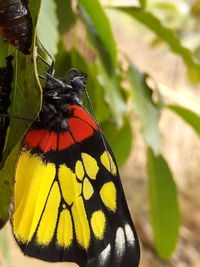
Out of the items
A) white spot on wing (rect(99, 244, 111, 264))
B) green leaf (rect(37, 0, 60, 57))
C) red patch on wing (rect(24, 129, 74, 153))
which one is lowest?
white spot on wing (rect(99, 244, 111, 264))

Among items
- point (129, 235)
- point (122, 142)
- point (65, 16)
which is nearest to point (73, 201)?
point (129, 235)

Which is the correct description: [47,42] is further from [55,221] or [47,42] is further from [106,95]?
[106,95]

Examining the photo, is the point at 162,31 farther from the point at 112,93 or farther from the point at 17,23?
the point at 17,23

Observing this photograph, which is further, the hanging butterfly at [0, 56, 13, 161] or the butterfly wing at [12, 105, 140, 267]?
→ the butterfly wing at [12, 105, 140, 267]

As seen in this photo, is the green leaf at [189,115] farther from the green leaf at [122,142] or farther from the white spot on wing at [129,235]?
the white spot on wing at [129,235]

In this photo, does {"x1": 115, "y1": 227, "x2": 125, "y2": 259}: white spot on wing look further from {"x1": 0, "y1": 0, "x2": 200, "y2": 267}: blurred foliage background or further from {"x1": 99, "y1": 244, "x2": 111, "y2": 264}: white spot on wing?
{"x1": 0, "y1": 0, "x2": 200, "y2": 267}: blurred foliage background

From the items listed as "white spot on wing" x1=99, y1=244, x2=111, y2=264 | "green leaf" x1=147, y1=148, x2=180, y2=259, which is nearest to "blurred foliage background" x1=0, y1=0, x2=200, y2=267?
"green leaf" x1=147, y1=148, x2=180, y2=259
